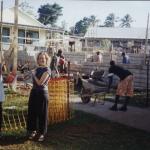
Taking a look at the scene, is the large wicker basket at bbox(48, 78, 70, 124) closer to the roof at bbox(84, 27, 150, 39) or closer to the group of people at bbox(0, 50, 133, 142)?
the group of people at bbox(0, 50, 133, 142)

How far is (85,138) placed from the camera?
30.3 ft

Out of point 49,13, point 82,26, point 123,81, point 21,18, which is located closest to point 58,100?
point 123,81

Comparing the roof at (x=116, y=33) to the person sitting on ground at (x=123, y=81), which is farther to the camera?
the roof at (x=116, y=33)

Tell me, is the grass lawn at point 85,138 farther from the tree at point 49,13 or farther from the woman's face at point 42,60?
the tree at point 49,13

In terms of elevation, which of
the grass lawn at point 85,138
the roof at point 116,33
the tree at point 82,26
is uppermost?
the tree at point 82,26

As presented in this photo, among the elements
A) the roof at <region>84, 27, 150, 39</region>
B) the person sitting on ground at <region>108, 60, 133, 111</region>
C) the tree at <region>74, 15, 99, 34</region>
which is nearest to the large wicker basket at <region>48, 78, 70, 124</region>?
the person sitting on ground at <region>108, 60, 133, 111</region>

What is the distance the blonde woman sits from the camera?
8.54 m

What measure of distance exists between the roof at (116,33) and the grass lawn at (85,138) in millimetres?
44553

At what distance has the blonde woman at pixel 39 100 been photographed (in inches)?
336

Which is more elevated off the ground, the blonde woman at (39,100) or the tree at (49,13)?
the tree at (49,13)

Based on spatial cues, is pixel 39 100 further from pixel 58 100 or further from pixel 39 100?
pixel 58 100

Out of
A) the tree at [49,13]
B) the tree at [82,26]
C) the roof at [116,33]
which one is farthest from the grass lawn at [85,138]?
the tree at [82,26]

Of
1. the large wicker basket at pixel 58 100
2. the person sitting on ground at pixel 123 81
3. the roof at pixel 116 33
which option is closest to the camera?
the large wicker basket at pixel 58 100

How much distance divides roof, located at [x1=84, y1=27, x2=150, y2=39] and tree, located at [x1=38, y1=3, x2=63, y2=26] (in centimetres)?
1471
